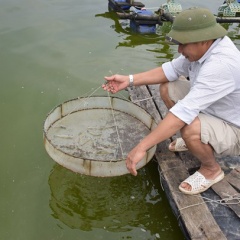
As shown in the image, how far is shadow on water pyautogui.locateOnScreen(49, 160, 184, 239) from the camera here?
2945 millimetres

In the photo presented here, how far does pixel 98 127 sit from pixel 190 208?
145cm

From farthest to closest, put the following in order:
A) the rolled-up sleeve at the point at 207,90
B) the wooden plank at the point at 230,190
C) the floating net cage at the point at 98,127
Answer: the floating net cage at the point at 98,127, the wooden plank at the point at 230,190, the rolled-up sleeve at the point at 207,90

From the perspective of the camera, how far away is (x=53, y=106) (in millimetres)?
4281

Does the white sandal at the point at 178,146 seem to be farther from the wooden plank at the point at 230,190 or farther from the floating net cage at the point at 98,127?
the wooden plank at the point at 230,190

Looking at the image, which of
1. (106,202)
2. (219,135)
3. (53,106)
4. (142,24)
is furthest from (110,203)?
(142,24)

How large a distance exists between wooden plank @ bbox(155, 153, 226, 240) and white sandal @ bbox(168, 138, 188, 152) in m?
0.14

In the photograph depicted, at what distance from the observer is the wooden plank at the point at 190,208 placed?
2.50m

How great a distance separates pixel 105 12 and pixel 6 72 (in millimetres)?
3178

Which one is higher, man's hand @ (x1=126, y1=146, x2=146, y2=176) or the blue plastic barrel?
man's hand @ (x1=126, y1=146, x2=146, y2=176)

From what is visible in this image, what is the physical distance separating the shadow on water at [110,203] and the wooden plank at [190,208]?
0.36m

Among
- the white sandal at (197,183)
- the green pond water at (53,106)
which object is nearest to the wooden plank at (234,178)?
the white sandal at (197,183)

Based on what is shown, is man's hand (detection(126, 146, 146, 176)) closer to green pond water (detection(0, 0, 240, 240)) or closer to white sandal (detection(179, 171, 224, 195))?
white sandal (detection(179, 171, 224, 195))

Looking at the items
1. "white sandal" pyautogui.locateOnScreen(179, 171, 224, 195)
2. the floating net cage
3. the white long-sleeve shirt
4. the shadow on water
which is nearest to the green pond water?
the shadow on water

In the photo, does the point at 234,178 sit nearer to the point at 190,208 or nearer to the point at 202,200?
the point at 202,200
